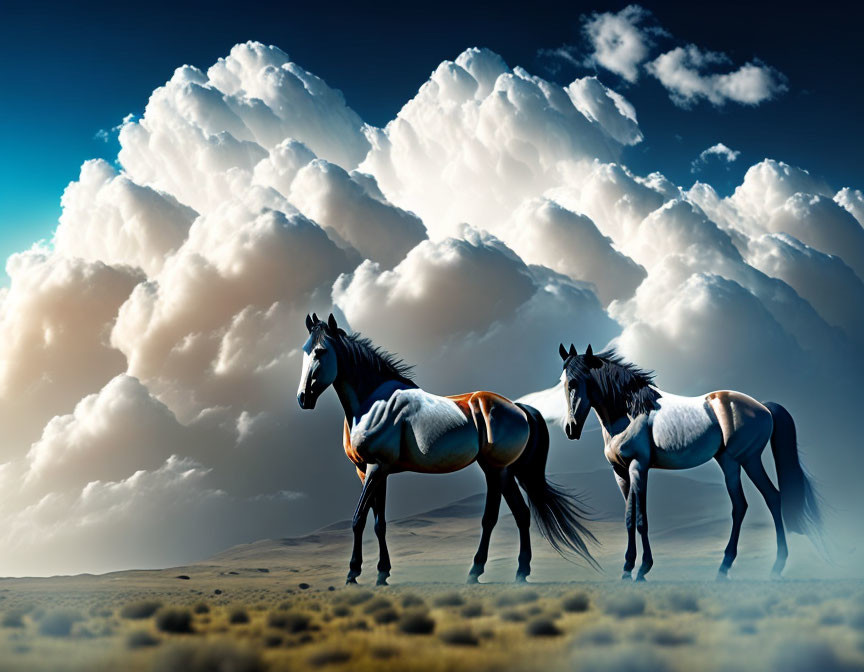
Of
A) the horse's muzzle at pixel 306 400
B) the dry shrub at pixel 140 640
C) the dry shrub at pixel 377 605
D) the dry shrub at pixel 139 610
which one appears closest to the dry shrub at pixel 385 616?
the dry shrub at pixel 377 605

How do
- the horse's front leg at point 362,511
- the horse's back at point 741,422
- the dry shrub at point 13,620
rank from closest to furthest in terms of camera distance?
the dry shrub at point 13,620 < the horse's front leg at point 362,511 < the horse's back at point 741,422

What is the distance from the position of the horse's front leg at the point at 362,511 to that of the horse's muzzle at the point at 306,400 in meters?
1.16

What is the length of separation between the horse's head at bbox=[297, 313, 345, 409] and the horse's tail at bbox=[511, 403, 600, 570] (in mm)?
3033

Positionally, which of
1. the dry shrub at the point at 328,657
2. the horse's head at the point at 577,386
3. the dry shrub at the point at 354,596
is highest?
the horse's head at the point at 577,386

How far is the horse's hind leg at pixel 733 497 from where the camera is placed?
36.4 ft

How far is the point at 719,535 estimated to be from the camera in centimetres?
7381

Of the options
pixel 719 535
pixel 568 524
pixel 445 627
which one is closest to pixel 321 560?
pixel 719 535

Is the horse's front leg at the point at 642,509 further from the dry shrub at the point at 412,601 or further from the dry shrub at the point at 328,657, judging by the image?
the dry shrub at the point at 328,657

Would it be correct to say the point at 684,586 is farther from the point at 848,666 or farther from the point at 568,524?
the point at 848,666

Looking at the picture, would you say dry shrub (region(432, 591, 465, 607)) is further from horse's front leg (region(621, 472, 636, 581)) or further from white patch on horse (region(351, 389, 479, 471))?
horse's front leg (region(621, 472, 636, 581))

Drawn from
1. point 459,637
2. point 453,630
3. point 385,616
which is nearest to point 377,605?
point 385,616

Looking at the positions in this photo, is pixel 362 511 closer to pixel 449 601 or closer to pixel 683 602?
pixel 449 601

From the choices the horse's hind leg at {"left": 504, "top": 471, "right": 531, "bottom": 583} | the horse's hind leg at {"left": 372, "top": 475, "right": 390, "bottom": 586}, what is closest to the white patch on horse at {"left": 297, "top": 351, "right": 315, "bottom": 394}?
the horse's hind leg at {"left": 372, "top": 475, "right": 390, "bottom": 586}

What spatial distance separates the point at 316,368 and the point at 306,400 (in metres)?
0.46
